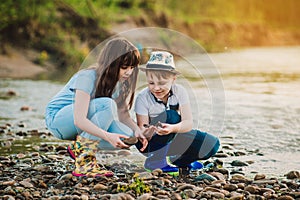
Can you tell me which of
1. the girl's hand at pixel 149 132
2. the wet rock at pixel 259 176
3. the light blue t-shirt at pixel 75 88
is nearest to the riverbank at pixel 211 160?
the wet rock at pixel 259 176

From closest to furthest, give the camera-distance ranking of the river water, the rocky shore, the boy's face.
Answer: the rocky shore < the boy's face < the river water

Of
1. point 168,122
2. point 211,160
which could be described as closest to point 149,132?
point 168,122

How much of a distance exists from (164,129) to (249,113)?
12.3 feet

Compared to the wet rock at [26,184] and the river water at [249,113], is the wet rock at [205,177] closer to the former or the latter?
the river water at [249,113]

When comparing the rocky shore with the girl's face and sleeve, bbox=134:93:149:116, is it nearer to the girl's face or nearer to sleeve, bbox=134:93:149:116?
sleeve, bbox=134:93:149:116

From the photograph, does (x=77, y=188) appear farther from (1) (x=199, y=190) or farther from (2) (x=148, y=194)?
(1) (x=199, y=190)

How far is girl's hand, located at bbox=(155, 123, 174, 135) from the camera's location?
3.85m

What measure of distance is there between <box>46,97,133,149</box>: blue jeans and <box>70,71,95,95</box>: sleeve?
0.11 meters

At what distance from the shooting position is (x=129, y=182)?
3779 mm

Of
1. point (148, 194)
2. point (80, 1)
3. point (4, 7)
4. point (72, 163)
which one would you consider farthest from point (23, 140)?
point (80, 1)

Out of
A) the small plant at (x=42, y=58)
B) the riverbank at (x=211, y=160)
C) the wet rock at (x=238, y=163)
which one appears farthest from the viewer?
the small plant at (x=42, y=58)

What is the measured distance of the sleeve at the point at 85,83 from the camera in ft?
12.8

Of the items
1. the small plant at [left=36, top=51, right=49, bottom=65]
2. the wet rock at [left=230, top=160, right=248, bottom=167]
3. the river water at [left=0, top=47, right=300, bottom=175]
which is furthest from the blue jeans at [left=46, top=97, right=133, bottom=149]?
the small plant at [left=36, top=51, right=49, bottom=65]

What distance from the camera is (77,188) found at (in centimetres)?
359
